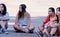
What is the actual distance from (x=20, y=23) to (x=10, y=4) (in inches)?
353

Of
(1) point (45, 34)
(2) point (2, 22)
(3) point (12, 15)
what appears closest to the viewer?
(1) point (45, 34)

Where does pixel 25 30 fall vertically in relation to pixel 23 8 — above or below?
below

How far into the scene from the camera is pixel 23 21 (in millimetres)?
9422

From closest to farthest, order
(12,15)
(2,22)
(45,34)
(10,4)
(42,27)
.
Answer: (45,34) < (42,27) < (2,22) < (12,15) < (10,4)

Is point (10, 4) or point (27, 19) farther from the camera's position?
point (10, 4)

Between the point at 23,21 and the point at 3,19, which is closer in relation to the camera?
the point at 3,19

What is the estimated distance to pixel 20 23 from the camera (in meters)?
9.44

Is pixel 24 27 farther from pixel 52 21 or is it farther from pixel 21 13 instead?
pixel 52 21

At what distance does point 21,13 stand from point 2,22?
2.24ft

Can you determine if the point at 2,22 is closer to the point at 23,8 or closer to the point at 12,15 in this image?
the point at 23,8

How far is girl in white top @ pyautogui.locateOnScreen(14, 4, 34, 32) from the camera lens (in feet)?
30.5

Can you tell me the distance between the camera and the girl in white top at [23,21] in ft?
30.5

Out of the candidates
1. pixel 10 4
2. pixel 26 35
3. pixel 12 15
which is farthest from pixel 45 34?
pixel 10 4

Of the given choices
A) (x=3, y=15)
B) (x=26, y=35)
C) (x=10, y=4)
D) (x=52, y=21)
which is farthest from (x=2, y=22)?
(x=10, y=4)
